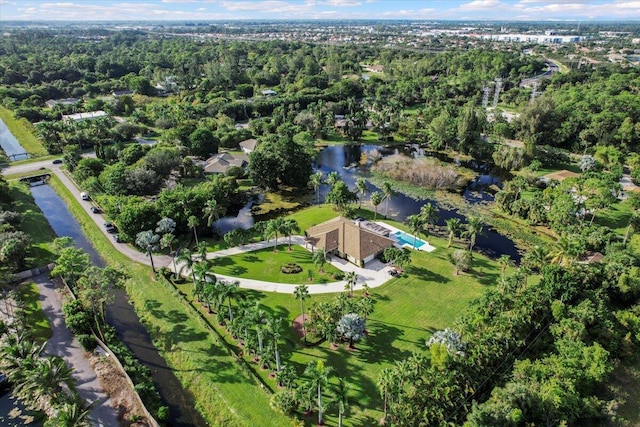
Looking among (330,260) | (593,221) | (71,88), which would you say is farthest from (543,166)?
(71,88)

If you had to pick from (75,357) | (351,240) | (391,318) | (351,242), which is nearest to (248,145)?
(351,240)

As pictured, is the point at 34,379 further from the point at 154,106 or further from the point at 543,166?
the point at 154,106

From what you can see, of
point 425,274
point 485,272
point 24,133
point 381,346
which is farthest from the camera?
point 24,133

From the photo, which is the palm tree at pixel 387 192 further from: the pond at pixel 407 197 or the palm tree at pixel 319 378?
the palm tree at pixel 319 378

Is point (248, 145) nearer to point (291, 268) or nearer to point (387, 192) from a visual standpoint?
point (387, 192)

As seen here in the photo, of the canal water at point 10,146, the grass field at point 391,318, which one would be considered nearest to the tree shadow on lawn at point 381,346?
the grass field at point 391,318

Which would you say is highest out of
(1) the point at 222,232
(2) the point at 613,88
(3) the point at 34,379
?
(2) the point at 613,88

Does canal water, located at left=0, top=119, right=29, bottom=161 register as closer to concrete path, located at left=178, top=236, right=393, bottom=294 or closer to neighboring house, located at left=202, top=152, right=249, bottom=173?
neighboring house, located at left=202, top=152, right=249, bottom=173
